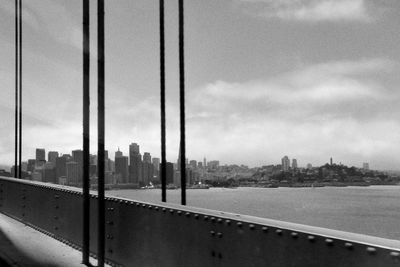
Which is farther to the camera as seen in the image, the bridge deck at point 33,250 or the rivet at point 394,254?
the bridge deck at point 33,250

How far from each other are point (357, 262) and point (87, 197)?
5.36m

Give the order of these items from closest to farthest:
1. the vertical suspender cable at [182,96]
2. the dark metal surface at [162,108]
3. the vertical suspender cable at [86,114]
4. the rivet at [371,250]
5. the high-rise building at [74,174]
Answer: the rivet at [371,250] < the vertical suspender cable at [86,114] < the vertical suspender cable at [182,96] < the dark metal surface at [162,108] < the high-rise building at [74,174]

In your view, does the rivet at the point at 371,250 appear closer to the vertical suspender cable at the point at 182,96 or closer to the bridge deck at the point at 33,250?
the bridge deck at the point at 33,250

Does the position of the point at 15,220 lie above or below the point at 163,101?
below

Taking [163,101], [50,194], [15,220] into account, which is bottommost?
[15,220]

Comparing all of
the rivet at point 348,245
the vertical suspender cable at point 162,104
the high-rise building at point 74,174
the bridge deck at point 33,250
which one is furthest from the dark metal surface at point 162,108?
the high-rise building at point 74,174

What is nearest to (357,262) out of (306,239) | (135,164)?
(306,239)

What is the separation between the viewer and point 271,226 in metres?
4.20

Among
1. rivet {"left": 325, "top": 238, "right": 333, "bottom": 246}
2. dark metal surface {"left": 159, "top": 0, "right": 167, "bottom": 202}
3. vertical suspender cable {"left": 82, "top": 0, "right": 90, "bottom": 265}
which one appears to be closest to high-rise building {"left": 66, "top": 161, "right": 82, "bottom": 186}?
dark metal surface {"left": 159, "top": 0, "right": 167, "bottom": 202}

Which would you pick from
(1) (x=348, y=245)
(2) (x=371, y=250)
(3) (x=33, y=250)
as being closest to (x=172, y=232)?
(1) (x=348, y=245)

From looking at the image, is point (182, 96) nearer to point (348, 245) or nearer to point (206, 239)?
point (206, 239)

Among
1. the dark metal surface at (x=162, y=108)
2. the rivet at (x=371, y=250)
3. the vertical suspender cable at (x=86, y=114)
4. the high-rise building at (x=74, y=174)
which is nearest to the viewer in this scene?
the rivet at (x=371, y=250)

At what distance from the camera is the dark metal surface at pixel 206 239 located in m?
3.46

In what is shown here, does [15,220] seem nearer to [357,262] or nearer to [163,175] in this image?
[163,175]
